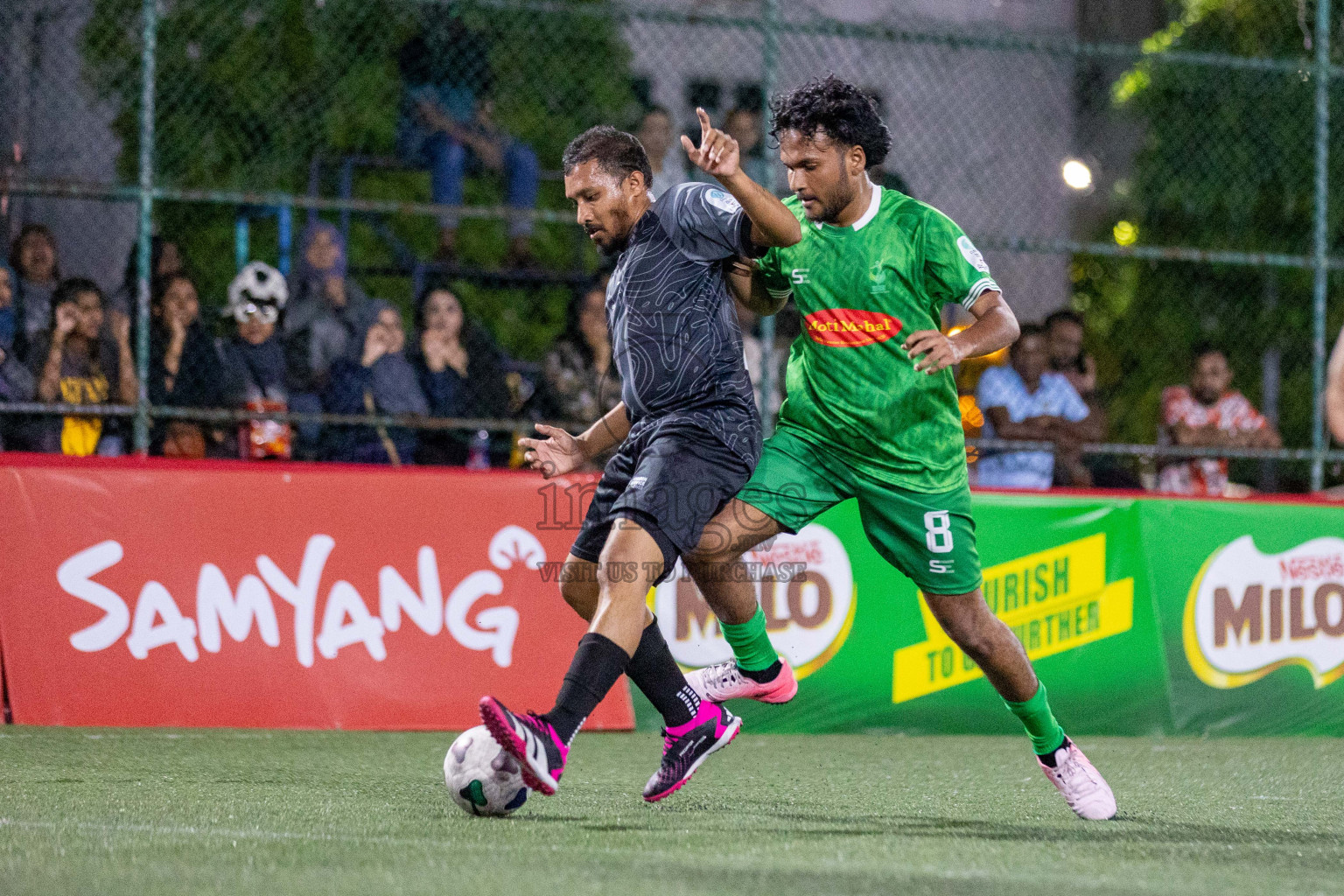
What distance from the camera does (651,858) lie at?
3533 millimetres

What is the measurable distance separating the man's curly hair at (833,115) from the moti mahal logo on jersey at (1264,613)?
151 inches

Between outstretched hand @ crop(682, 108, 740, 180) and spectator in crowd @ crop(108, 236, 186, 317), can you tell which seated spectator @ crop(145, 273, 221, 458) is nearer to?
spectator in crowd @ crop(108, 236, 186, 317)

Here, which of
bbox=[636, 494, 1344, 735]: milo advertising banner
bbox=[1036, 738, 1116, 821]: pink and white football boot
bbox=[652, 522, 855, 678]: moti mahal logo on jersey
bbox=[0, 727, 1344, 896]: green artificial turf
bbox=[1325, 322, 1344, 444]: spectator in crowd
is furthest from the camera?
bbox=[636, 494, 1344, 735]: milo advertising banner

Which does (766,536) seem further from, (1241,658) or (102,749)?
(1241,658)

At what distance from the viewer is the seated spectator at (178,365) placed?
762 cm

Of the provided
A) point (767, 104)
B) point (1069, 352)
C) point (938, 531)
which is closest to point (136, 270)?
point (767, 104)

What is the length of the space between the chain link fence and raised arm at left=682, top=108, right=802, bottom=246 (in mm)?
3347

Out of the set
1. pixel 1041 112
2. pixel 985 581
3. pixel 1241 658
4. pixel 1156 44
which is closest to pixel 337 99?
pixel 985 581

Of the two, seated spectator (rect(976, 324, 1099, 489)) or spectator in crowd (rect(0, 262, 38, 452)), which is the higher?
spectator in crowd (rect(0, 262, 38, 452))

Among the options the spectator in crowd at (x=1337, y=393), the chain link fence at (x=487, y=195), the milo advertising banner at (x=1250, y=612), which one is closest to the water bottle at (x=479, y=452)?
the chain link fence at (x=487, y=195)

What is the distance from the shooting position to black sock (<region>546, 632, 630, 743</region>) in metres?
3.97

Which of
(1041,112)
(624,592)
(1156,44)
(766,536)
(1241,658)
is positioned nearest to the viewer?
(624,592)

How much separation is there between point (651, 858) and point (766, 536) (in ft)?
4.47

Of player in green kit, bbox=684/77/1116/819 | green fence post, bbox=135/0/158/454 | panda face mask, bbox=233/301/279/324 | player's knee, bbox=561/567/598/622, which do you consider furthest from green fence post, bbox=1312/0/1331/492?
green fence post, bbox=135/0/158/454
